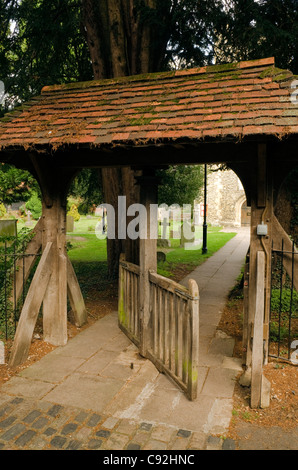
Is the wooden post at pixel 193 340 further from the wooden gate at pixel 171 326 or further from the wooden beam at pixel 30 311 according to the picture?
the wooden beam at pixel 30 311

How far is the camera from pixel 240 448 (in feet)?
10.3

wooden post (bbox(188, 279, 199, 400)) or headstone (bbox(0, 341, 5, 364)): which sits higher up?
wooden post (bbox(188, 279, 199, 400))

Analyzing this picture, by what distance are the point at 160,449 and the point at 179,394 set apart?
96 cm

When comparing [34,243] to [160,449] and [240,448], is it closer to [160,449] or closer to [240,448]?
[160,449]

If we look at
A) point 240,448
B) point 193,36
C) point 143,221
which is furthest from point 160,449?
point 193,36

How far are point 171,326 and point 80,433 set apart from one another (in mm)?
1581

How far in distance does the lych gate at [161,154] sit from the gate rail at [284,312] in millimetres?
254

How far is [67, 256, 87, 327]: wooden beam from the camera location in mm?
5908

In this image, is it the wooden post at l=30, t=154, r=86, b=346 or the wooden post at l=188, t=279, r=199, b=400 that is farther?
the wooden post at l=30, t=154, r=86, b=346

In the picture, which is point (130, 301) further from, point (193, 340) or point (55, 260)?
point (193, 340)

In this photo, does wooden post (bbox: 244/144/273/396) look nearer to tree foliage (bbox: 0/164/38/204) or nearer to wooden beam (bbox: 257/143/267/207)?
wooden beam (bbox: 257/143/267/207)

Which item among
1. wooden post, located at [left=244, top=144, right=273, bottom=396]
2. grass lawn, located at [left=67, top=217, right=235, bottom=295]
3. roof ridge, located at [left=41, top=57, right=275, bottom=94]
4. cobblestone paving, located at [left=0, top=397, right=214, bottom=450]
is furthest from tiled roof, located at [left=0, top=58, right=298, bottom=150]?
grass lawn, located at [left=67, top=217, right=235, bottom=295]

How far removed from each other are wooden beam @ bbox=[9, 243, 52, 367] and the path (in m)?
0.28

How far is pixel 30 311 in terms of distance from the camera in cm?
511
